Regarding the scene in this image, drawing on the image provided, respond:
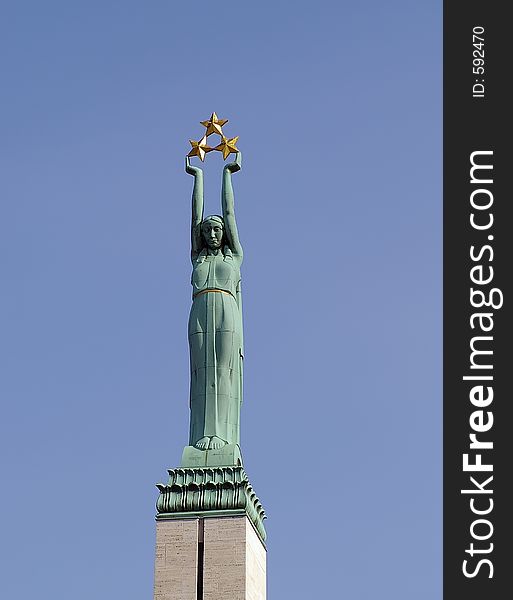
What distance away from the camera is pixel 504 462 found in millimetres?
23359

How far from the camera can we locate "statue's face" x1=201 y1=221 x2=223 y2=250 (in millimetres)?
35156

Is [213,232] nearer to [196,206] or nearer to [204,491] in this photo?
[196,206]

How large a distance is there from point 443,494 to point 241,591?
9.17 m

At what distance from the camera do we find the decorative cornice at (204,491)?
31.7 metres

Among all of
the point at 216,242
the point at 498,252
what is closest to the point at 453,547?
the point at 498,252

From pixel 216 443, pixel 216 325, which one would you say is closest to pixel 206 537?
pixel 216 443

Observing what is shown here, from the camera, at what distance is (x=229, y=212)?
3541 centimetres

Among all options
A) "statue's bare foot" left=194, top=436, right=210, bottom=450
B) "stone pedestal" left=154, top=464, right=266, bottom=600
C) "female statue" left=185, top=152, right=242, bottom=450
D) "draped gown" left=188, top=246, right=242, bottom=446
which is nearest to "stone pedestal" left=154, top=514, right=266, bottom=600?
"stone pedestal" left=154, top=464, right=266, bottom=600

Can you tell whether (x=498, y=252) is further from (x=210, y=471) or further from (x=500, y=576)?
(x=210, y=471)

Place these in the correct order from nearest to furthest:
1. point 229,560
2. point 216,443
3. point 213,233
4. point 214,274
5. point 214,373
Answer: point 229,560 < point 216,443 < point 214,373 < point 214,274 < point 213,233

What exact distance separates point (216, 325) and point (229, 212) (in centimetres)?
333

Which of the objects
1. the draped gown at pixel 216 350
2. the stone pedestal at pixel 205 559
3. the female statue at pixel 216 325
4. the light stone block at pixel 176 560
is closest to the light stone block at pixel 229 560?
the stone pedestal at pixel 205 559

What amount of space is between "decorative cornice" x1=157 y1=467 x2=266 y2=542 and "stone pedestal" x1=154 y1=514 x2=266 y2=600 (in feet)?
0.85

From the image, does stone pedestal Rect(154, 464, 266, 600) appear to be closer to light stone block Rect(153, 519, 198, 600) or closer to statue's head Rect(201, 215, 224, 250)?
light stone block Rect(153, 519, 198, 600)
